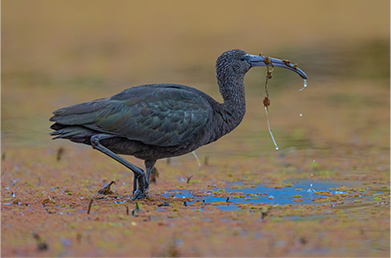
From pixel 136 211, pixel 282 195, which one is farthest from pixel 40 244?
pixel 282 195

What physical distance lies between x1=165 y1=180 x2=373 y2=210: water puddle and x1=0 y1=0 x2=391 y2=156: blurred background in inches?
98.3

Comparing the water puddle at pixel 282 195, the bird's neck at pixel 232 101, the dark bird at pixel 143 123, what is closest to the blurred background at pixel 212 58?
the water puddle at pixel 282 195

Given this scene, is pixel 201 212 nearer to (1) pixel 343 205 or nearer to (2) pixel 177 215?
(2) pixel 177 215

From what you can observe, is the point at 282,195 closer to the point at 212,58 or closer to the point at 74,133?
the point at 74,133

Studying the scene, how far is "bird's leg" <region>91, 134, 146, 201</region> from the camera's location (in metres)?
6.38

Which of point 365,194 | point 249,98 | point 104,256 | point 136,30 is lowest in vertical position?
point 104,256

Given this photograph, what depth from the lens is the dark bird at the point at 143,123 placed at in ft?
21.2

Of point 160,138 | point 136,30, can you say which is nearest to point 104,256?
point 160,138

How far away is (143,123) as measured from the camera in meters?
6.52

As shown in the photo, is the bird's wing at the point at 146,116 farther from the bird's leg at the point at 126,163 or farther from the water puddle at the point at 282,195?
the water puddle at the point at 282,195

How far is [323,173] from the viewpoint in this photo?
8.28 metres

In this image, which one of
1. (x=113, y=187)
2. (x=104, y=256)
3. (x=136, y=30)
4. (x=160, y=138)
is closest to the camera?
(x=104, y=256)

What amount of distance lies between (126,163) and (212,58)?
1233 cm

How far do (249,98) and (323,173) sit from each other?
594cm
